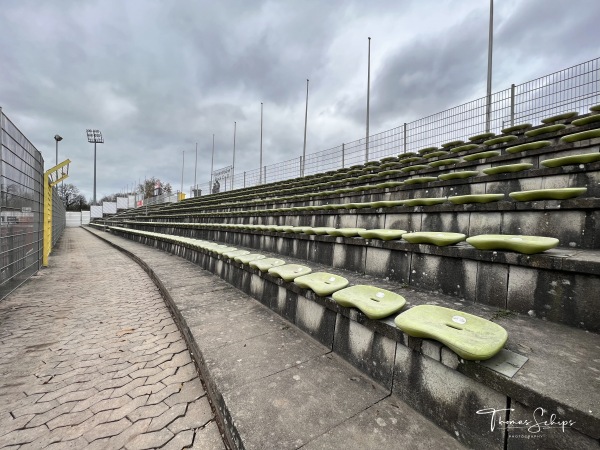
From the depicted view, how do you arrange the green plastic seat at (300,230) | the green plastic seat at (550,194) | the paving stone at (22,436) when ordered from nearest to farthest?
the paving stone at (22,436) → the green plastic seat at (550,194) → the green plastic seat at (300,230)

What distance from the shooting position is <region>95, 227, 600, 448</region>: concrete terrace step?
0.84 meters

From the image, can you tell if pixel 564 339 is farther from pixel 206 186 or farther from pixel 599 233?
pixel 206 186

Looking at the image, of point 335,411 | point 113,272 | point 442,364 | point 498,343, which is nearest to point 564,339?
point 498,343

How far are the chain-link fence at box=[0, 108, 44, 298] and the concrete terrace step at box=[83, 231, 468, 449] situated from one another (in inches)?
144

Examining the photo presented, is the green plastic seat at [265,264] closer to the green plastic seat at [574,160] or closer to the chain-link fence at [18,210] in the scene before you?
→ the green plastic seat at [574,160]

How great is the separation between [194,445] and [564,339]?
1912 millimetres

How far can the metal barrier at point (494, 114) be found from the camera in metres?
5.17

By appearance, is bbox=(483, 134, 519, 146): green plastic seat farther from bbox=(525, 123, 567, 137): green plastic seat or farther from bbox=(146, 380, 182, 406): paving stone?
bbox=(146, 380, 182, 406): paving stone

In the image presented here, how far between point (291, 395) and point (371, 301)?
0.71 metres

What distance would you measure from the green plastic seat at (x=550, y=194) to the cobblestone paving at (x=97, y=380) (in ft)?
8.54

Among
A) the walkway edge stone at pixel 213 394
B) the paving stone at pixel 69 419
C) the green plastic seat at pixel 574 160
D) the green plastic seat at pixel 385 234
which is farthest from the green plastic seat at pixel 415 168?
the paving stone at pixel 69 419

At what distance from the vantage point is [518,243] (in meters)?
1.49

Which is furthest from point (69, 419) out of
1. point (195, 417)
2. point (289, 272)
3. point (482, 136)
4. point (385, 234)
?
point (482, 136)

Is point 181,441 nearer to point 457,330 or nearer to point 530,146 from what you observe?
point 457,330
